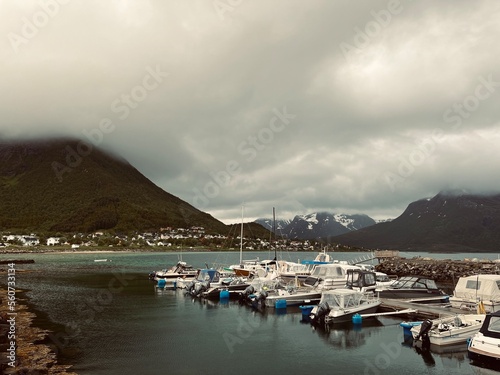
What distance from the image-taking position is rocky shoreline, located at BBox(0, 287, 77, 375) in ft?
60.6

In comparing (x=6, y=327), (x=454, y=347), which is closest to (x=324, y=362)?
(x=454, y=347)

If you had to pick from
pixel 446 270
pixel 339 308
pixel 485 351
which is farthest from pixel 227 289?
pixel 446 270

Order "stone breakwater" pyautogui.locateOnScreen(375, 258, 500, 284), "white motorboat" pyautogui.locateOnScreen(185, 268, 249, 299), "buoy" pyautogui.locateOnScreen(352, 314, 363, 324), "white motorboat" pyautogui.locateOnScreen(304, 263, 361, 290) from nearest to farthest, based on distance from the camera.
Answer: "buoy" pyautogui.locateOnScreen(352, 314, 363, 324) < "white motorboat" pyautogui.locateOnScreen(304, 263, 361, 290) < "white motorboat" pyautogui.locateOnScreen(185, 268, 249, 299) < "stone breakwater" pyautogui.locateOnScreen(375, 258, 500, 284)

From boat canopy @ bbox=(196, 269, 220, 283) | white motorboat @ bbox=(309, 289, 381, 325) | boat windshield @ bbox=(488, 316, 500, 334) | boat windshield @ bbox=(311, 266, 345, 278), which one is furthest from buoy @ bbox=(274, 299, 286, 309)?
boat windshield @ bbox=(488, 316, 500, 334)

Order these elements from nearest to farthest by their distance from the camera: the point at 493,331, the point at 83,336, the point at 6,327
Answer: the point at 493,331 → the point at 6,327 → the point at 83,336

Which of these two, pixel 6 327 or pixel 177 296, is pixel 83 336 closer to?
pixel 6 327

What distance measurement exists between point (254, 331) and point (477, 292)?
724 inches

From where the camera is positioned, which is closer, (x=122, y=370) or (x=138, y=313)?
(x=122, y=370)

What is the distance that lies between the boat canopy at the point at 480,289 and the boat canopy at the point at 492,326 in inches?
479

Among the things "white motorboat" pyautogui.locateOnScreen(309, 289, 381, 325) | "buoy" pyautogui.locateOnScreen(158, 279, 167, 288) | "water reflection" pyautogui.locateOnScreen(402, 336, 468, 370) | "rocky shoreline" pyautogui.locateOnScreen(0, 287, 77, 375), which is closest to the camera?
"rocky shoreline" pyautogui.locateOnScreen(0, 287, 77, 375)

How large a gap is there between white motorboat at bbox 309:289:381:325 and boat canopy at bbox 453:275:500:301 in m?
7.58

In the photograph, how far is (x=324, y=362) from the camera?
22109 millimetres

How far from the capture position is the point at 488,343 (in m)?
19.6

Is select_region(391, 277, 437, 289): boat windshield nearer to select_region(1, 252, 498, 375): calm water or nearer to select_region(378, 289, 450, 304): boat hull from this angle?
select_region(378, 289, 450, 304): boat hull
